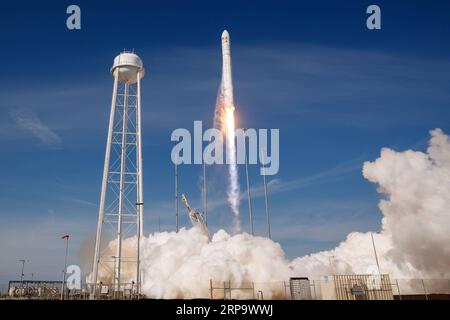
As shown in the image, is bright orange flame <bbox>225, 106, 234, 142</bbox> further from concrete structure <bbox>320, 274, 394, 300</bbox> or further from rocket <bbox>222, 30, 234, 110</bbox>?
concrete structure <bbox>320, 274, 394, 300</bbox>

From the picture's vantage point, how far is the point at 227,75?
7288 centimetres

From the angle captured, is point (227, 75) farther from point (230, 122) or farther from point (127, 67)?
point (127, 67)

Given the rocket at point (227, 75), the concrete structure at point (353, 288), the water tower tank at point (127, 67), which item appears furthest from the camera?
the water tower tank at point (127, 67)

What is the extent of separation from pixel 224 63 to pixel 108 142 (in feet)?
81.9

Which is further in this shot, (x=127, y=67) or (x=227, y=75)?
(x=127, y=67)

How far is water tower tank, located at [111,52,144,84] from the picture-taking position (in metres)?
74.7

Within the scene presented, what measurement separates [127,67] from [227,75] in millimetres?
18671

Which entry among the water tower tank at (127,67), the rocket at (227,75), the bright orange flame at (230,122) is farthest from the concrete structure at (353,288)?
the water tower tank at (127,67)

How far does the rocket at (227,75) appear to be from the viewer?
236 ft

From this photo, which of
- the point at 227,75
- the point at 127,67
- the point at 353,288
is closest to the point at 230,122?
the point at 227,75

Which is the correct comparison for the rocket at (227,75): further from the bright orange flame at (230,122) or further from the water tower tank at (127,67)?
the water tower tank at (127,67)

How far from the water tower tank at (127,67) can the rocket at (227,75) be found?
15.8 meters
